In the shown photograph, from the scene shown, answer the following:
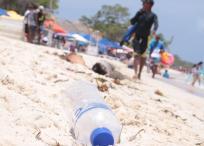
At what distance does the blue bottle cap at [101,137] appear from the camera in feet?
10.7

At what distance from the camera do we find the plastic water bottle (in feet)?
10.7

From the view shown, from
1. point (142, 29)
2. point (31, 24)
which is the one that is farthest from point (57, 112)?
point (31, 24)

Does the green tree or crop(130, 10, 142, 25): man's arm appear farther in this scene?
the green tree

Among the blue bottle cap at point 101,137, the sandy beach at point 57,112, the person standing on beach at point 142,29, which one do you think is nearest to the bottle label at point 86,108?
the sandy beach at point 57,112

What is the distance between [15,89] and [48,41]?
60.7 feet

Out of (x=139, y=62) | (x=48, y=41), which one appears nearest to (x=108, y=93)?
(x=139, y=62)

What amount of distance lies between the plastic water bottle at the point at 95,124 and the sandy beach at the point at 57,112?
0.13 m

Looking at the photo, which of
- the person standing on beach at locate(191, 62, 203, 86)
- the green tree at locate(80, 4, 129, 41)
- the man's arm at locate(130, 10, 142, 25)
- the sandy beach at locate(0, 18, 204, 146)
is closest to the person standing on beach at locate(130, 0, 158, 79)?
the man's arm at locate(130, 10, 142, 25)

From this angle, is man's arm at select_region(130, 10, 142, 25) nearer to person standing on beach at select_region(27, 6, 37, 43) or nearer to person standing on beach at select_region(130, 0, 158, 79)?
person standing on beach at select_region(130, 0, 158, 79)

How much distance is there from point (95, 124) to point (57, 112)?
80 centimetres

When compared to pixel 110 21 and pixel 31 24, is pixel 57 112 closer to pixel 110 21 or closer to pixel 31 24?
pixel 31 24

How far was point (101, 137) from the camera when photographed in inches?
128

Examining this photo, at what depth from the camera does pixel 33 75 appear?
5.23 m

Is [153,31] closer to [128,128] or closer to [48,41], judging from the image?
[128,128]
